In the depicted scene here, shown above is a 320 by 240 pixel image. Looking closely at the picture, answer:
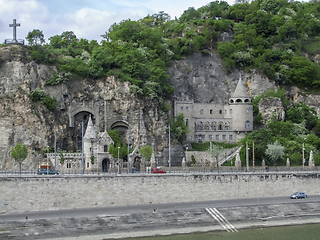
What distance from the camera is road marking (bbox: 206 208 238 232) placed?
6372cm

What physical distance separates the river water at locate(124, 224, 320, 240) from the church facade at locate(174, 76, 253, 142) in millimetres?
39636

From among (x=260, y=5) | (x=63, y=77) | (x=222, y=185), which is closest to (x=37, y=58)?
(x=63, y=77)

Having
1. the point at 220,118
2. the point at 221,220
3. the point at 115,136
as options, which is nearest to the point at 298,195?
the point at 221,220

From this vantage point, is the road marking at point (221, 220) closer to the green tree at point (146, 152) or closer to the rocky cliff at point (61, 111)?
the green tree at point (146, 152)

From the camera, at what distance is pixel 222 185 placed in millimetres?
74688

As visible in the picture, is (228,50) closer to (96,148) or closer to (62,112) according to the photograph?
(62,112)

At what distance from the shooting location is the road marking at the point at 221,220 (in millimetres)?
63719

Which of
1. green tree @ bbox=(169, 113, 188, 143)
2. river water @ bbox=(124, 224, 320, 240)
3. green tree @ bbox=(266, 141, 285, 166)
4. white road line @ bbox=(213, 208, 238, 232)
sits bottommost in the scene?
river water @ bbox=(124, 224, 320, 240)

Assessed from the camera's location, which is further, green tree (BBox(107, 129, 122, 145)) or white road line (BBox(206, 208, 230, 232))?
green tree (BBox(107, 129, 122, 145))

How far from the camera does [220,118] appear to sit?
350ft

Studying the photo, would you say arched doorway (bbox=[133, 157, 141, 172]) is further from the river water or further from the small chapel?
the river water

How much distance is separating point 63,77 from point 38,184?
31329 mm

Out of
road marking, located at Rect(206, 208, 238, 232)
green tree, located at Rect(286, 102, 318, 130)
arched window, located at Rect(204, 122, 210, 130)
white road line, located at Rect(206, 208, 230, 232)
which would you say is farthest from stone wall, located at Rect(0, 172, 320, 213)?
green tree, located at Rect(286, 102, 318, 130)

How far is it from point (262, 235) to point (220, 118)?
154 ft
